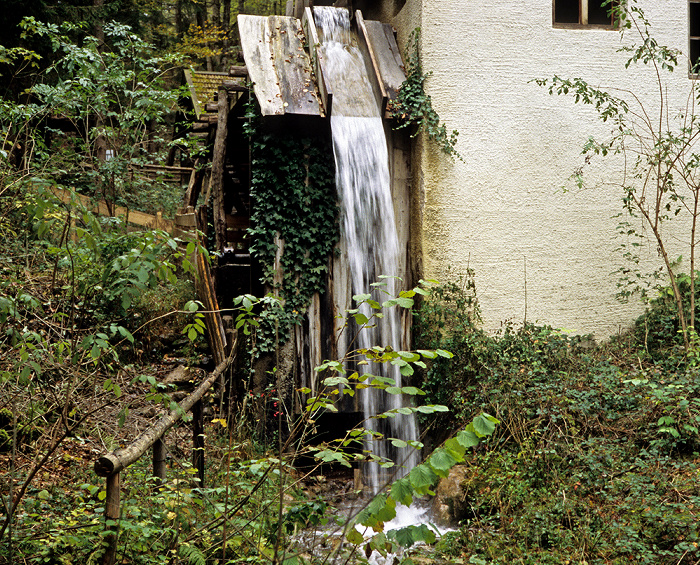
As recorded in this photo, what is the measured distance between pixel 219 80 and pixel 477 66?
8.89 m

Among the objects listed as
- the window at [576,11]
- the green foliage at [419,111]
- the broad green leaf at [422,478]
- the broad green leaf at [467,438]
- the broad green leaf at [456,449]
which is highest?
the window at [576,11]

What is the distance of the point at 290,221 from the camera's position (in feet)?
28.2

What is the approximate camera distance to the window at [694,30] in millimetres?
9383

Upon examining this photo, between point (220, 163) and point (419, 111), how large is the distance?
131 inches

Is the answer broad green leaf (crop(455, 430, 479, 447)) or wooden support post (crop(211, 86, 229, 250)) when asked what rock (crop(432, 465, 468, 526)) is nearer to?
broad green leaf (crop(455, 430, 479, 447))

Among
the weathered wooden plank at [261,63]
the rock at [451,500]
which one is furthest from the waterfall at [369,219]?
the rock at [451,500]

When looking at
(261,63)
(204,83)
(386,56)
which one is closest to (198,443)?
(261,63)

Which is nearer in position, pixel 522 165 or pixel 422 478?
pixel 422 478

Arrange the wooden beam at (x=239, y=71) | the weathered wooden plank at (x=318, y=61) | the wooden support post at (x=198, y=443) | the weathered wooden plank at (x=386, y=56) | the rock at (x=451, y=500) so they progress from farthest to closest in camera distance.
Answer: the wooden beam at (x=239, y=71) < the weathered wooden plank at (x=386, y=56) < the weathered wooden plank at (x=318, y=61) < the rock at (x=451, y=500) < the wooden support post at (x=198, y=443)

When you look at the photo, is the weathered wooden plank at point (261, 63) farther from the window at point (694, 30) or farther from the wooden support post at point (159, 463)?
the window at point (694, 30)

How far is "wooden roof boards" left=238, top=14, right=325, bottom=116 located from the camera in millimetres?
8391

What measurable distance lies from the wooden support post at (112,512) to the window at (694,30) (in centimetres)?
982

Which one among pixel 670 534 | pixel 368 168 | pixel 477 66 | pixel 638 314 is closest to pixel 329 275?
pixel 368 168

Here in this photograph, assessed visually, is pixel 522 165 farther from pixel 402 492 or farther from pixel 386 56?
pixel 402 492
